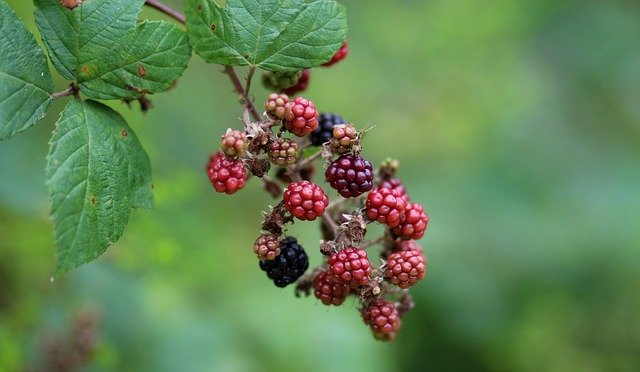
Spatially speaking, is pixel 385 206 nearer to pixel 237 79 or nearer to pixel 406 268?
pixel 406 268

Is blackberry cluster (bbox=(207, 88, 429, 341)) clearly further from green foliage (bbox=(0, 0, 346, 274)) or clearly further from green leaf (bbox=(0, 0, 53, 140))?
green leaf (bbox=(0, 0, 53, 140))

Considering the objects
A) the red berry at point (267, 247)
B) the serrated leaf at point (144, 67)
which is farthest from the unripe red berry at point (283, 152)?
the serrated leaf at point (144, 67)

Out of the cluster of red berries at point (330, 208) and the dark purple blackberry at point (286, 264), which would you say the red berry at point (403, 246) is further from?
the dark purple blackberry at point (286, 264)

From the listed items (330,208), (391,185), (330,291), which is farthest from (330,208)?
(330,291)

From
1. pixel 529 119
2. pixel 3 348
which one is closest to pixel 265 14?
pixel 3 348

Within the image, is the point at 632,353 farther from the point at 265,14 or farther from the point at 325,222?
the point at 265,14

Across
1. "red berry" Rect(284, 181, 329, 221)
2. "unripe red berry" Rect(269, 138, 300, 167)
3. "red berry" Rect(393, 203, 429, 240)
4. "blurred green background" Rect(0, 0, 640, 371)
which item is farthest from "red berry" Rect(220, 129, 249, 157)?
"blurred green background" Rect(0, 0, 640, 371)
